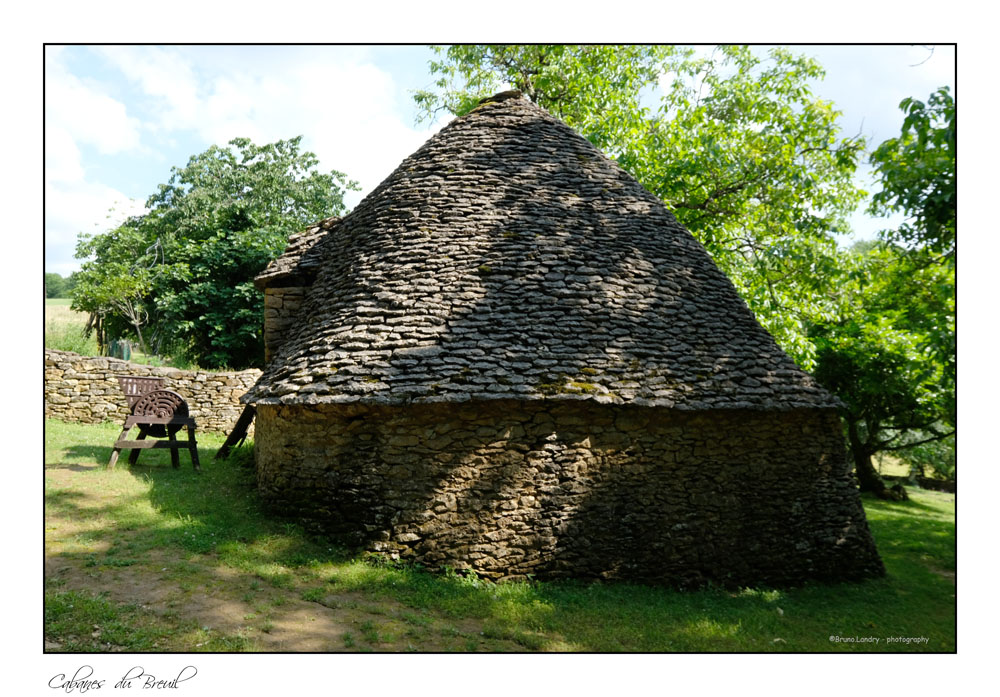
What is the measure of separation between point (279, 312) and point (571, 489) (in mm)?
6711

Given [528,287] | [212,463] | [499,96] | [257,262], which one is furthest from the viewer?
[257,262]

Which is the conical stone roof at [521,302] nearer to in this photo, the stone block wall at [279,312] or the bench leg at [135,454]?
the stone block wall at [279,312]

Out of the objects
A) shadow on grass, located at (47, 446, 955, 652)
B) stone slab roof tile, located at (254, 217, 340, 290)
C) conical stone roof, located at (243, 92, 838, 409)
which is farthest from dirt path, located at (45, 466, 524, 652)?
stone slab roof tile, located at (254, 217, 340, 290)

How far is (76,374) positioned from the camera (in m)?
13.4

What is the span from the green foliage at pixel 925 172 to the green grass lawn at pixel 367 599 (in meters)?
3.09

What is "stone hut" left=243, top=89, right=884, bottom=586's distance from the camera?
281 inches

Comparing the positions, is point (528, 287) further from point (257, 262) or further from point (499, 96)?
point (257, 262)

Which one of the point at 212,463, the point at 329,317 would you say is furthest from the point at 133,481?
the point at 329,317

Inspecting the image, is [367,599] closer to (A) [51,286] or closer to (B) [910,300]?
(A) [51,286]

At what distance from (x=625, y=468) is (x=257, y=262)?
1787 centimetres

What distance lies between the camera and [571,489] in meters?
7.27

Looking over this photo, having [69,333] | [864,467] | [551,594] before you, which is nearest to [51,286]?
[551,594]

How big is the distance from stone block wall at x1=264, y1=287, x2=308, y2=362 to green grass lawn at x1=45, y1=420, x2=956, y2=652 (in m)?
3.08

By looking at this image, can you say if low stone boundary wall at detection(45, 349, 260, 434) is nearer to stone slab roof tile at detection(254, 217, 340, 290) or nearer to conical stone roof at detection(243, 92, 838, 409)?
stone slab roof tile at detection(254, 217, 340, 290)
